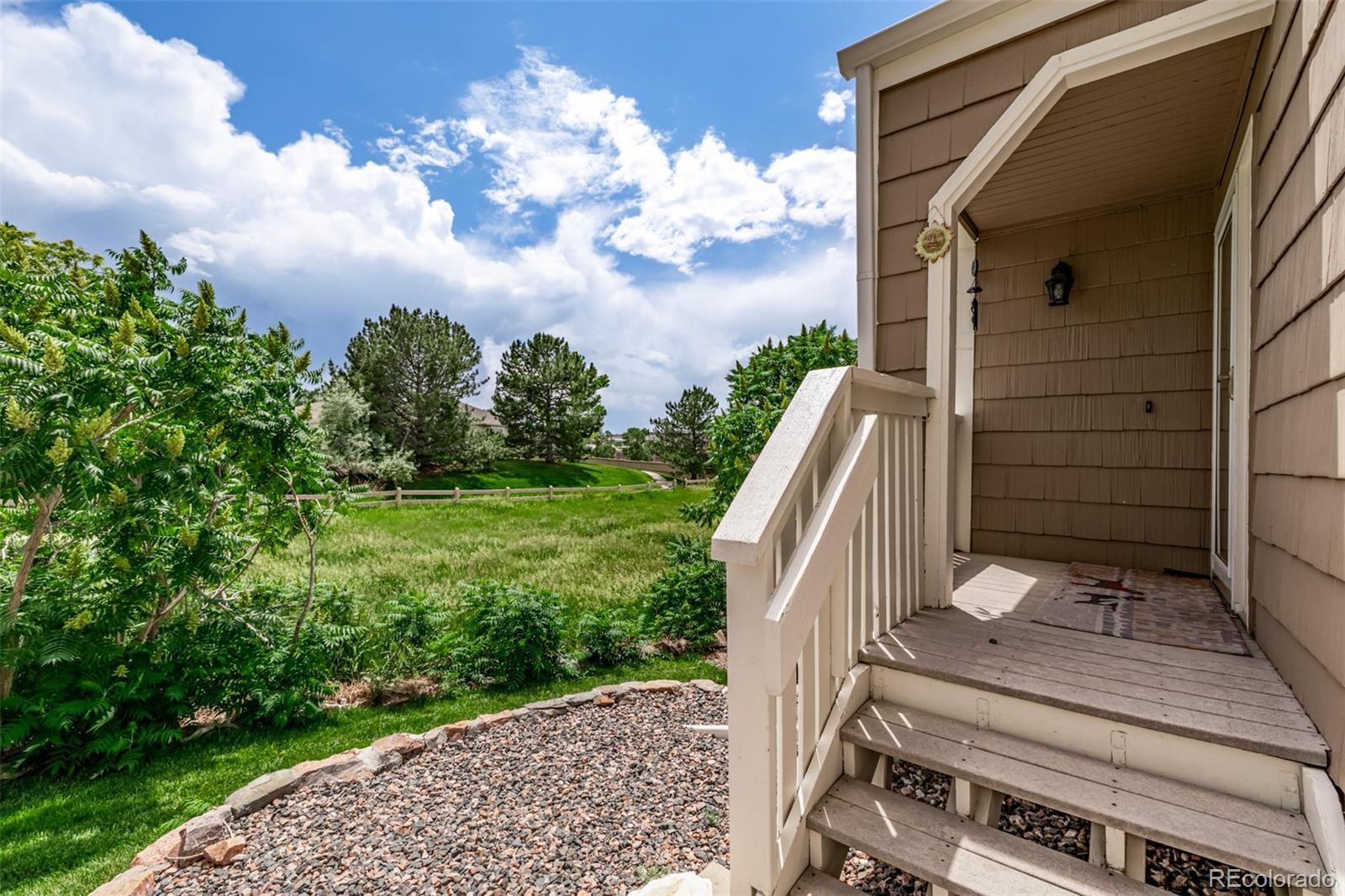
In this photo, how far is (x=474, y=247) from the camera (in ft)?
36.1

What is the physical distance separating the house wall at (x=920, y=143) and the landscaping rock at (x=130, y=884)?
129 inches

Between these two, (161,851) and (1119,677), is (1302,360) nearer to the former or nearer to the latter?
(1119,677)

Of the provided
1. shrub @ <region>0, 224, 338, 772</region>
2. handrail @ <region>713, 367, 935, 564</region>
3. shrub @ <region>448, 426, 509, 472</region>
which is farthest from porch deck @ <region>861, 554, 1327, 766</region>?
shrub @ <region>448, 426, 509, 472</region>

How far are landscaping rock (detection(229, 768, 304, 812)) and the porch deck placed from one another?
2.31 metres

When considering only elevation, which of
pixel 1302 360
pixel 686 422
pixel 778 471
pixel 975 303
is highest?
pixel 686 422

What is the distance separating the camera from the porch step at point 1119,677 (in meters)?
1.35

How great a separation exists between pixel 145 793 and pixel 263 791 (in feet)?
2.07

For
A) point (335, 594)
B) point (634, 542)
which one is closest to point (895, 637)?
point (335, 594)

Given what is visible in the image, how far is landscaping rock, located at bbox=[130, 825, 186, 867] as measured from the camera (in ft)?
6.03

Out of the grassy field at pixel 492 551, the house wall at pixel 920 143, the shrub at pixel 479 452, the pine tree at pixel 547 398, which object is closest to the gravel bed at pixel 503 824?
the grassy field at pixel 492 551

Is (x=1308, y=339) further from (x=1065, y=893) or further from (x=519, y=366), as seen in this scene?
(x=519, y=366)

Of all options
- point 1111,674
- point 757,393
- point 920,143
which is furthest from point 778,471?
point 757,393

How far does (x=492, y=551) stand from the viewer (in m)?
7.65

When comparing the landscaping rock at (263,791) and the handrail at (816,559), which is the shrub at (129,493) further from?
the handrail at (816,559)
